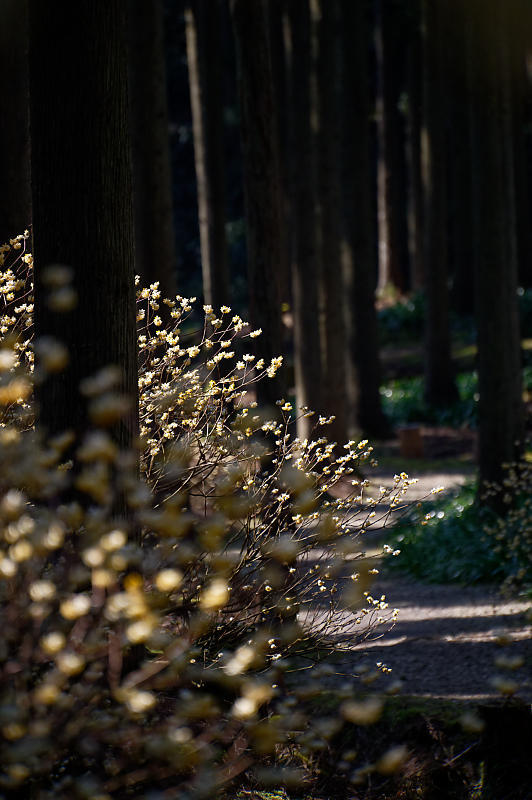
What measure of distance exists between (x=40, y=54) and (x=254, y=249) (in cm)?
435

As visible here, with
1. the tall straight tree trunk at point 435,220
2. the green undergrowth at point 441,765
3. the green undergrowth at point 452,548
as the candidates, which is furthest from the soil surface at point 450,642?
the tall straight tree trunk at point 435,220

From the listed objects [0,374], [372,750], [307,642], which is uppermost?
[0,374]

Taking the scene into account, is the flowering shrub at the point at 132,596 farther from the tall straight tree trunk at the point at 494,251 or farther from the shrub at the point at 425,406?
the shrub at the point at 425,406

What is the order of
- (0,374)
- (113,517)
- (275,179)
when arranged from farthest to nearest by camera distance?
(275,179) < (113,517) < (0,374)

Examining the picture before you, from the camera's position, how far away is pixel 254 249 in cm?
776

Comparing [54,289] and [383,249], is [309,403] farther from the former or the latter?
[383,249]

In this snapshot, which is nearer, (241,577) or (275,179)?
(241,577)

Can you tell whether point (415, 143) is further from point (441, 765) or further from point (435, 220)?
point (441, 765)

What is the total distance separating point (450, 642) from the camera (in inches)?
281

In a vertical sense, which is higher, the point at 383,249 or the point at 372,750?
the point at 383,249

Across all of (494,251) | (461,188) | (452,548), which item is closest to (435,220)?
(461,188)

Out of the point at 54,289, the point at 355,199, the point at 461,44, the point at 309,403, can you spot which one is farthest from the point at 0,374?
the point at 461,44

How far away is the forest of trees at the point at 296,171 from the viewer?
137 inches

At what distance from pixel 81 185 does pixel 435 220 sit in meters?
14.6
